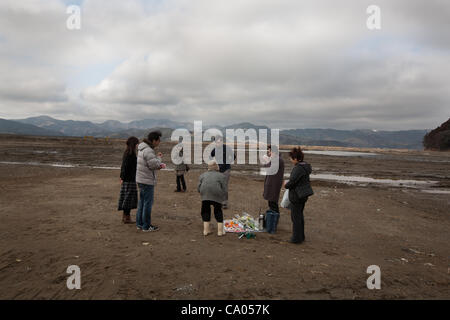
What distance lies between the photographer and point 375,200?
12750 mm

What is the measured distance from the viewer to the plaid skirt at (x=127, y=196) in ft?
23.1

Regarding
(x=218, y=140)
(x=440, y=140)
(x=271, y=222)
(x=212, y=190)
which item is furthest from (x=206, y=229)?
(x=440, y=140)

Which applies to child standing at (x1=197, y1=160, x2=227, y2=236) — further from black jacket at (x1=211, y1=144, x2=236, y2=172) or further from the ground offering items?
black jacket at (x1=211, y1=144, x2=236, y2=172)

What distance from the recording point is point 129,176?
6980 mm

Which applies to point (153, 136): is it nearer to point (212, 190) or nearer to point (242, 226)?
point (212, 190)

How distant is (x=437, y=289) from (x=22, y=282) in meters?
7.11

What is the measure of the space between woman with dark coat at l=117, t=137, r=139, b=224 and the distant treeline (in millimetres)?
101229

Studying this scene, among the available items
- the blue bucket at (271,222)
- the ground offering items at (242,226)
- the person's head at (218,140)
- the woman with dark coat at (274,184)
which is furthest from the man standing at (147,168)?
Result: the blue bucket at (271,222)

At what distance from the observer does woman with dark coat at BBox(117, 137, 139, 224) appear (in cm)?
690

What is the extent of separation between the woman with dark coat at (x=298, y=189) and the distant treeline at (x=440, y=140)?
3889 inches

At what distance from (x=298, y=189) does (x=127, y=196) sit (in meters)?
4.52

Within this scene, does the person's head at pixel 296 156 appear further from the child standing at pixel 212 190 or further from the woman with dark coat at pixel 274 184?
the child standing at pixel 212 190
